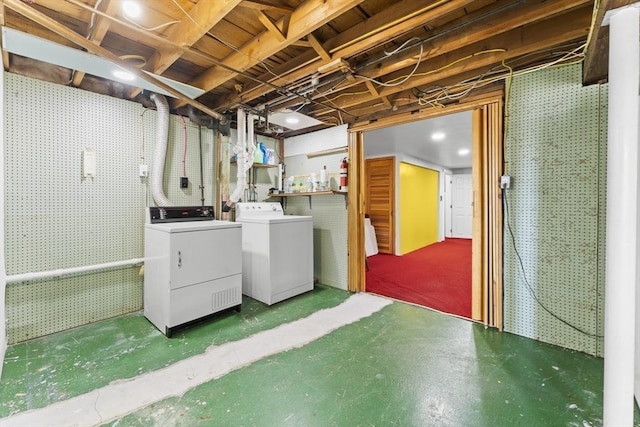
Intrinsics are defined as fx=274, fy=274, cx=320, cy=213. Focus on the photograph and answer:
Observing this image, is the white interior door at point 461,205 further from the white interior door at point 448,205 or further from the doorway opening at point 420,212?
the white interior door at point 448,205

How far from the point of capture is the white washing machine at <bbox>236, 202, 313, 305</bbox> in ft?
9.82

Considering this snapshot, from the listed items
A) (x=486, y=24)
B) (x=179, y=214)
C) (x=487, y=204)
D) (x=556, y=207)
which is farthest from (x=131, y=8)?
(x=556, y=207)

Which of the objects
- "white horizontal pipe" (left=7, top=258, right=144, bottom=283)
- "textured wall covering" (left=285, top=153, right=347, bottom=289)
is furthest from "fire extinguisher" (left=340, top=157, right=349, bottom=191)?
"white horizontal pipe" (left=7, top=258, right=144, bottom=283)

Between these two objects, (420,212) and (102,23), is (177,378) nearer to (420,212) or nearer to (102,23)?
(102,23)

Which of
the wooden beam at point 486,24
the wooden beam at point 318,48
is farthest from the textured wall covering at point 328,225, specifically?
the wooden beam at point 486,24

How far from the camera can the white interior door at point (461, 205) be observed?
8.73m

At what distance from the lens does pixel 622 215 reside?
115cm

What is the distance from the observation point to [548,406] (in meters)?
1.51

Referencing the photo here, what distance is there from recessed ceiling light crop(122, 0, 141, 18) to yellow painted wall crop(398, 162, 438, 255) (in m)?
5.18

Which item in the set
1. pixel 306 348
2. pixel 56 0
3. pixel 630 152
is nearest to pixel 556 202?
pixel 630 152

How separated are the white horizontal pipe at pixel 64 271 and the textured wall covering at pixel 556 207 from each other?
3.48 metres

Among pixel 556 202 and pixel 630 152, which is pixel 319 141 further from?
pixel 630 152

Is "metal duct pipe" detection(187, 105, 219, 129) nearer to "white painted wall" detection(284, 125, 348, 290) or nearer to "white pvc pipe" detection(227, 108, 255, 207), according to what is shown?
"white pvc pipe" detection(227, 108, 255, 207)

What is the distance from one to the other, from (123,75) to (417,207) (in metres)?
6.18
